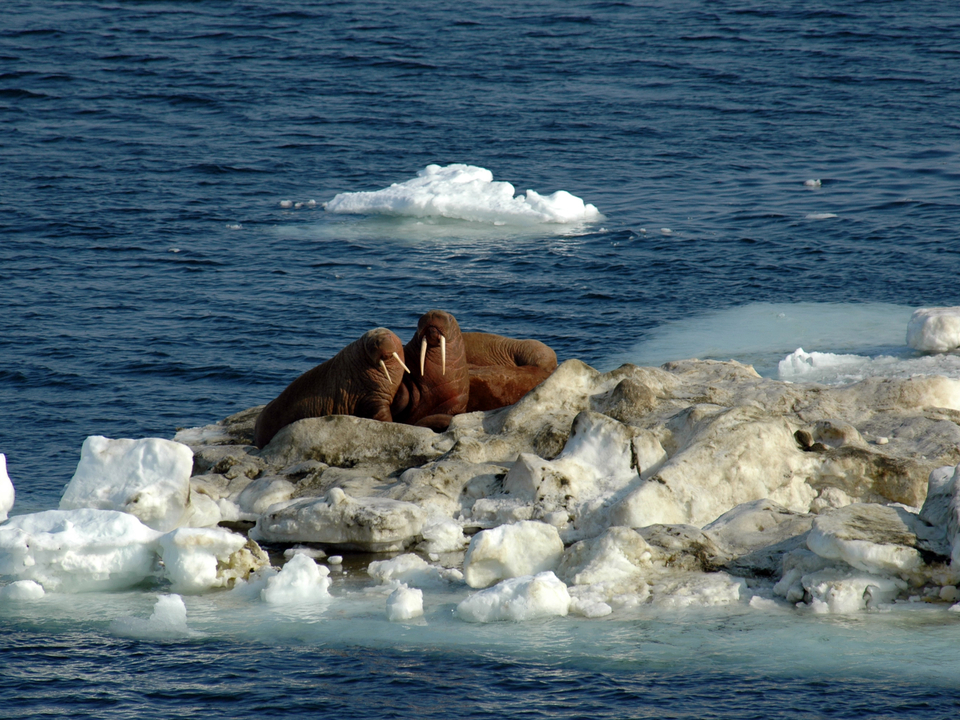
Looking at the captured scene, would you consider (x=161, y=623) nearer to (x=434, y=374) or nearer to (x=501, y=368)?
(x=434, y=374)

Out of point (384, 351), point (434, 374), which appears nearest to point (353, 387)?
point (384, 351)

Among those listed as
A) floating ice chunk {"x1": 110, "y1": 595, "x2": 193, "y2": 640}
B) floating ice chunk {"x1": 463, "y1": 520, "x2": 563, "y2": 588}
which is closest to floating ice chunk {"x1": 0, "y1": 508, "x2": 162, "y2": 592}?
floating ice chunk {"x1": 110, "y1": 595, "x2": 193, "y2": 640}

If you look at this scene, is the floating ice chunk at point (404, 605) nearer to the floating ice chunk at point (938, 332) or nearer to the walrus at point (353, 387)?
the walrus at point (353, 387)

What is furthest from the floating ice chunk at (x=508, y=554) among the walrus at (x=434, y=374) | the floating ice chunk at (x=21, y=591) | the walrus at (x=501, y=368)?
the walrus at (x=501, y=368)

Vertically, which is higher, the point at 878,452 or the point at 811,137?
the point at 811,137

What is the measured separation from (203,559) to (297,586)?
557 mm

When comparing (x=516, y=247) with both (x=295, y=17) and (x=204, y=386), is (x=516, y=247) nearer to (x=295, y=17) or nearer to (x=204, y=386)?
(x=204, y=386)

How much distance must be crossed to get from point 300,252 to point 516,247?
314cm

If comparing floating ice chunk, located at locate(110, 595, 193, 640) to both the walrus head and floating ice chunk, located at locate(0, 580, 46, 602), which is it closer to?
floating ice chunk, located at locate(0, 580, 46, 602)

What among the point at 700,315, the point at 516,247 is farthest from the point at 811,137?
the point at 700,315

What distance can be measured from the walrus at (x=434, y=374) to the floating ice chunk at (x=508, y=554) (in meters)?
2.93

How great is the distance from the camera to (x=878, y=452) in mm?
7438

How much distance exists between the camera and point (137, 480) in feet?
25.6

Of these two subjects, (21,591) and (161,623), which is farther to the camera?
(21,591)
